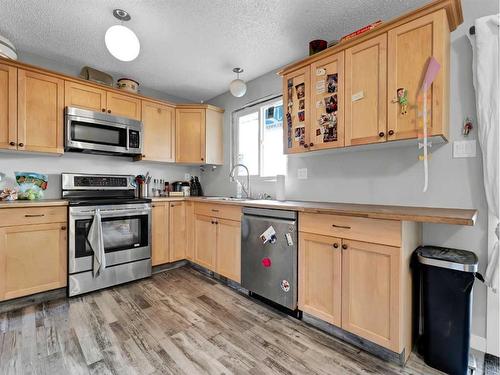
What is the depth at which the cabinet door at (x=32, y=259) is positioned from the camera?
2133 millimetres

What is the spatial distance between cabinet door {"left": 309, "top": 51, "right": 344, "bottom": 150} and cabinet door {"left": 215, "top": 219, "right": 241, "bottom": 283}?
45.0 inches

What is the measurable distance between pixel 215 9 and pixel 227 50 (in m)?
0.60

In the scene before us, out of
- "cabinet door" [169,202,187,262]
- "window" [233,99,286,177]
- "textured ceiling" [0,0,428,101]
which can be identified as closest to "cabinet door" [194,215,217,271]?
"cabinet door" [169,202,187,262]

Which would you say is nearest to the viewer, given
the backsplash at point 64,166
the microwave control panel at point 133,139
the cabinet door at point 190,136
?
the backsplash at point 64,166

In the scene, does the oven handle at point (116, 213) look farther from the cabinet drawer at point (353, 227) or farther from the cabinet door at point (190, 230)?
the cabinet drawer at point (353, 227)

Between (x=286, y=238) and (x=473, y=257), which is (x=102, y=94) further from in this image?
(x=473, y=257)

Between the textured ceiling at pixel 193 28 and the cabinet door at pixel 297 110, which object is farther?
the cabinet door at pixel 297 110

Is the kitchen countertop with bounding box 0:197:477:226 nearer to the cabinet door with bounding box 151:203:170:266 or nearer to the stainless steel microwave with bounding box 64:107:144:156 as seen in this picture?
the stainless steel microwave with bounding box 64:107:144:156

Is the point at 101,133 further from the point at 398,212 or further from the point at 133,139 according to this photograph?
the point at 398,212

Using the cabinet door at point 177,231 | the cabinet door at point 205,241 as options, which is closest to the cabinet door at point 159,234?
the cabinet door at point 177,231

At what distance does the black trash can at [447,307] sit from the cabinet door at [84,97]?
3.41m

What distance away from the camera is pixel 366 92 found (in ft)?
5.90

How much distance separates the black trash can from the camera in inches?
54.4

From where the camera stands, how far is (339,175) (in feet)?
7.71
